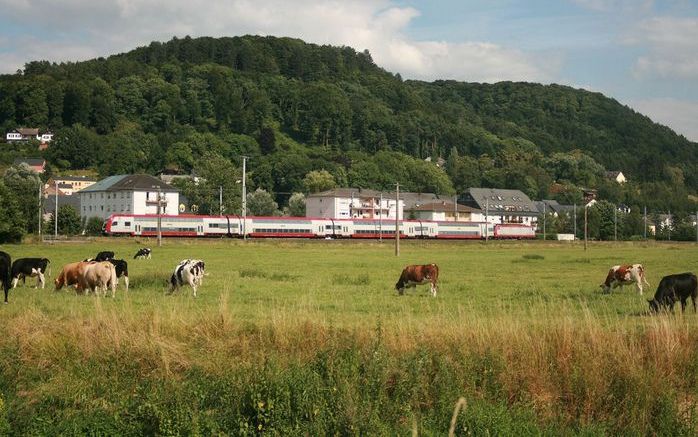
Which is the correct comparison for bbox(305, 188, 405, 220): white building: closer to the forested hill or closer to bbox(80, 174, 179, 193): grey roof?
the forested hill

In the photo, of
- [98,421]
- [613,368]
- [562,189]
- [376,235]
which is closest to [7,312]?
[98,421]

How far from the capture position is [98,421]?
423 inches

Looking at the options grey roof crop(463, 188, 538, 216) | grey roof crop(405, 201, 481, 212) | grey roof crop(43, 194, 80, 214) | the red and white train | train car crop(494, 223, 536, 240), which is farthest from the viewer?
grey roof crop(463, 188, 538, 216)

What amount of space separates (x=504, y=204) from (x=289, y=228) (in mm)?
71877

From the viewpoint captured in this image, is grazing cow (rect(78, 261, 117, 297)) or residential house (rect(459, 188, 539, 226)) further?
residential house (rect(459, 188, 539, 226))

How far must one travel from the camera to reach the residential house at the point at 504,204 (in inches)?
5719

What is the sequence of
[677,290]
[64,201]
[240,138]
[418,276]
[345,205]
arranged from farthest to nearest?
[240,138] < [345,205] < [64,201] < [418,276] < [677,290]

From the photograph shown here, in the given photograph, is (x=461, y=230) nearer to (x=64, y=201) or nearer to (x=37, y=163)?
(x=64, y=201)

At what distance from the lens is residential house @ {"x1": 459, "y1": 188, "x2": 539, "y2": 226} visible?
145250 mm

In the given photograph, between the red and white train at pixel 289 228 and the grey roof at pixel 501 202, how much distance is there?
4052cm

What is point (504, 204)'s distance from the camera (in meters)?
149

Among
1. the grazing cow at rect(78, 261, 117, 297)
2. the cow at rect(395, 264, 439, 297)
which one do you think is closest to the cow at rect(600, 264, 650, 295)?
the cow at rect(395, 264, 439, 297)

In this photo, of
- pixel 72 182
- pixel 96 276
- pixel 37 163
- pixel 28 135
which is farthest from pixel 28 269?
pixel 28 135

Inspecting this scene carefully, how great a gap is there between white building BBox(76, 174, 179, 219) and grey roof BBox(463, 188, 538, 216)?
61251mm
